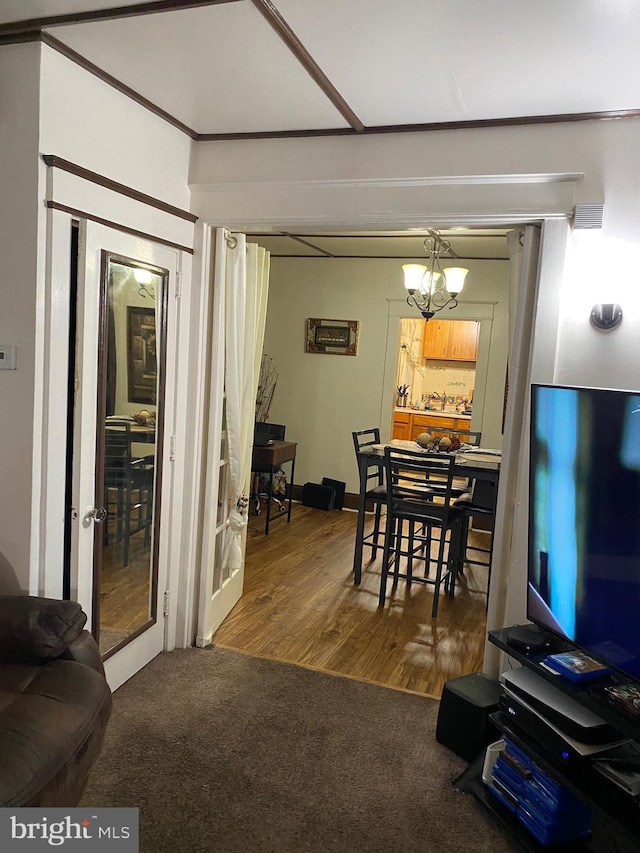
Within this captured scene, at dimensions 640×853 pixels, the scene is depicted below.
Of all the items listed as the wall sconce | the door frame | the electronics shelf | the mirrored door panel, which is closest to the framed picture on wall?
the mirrored door panel

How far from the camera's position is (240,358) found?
10.9ft

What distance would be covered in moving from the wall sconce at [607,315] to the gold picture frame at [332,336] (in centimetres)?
392

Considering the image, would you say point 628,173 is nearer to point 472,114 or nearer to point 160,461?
point 472,114

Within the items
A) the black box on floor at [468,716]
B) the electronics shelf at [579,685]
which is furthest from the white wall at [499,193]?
the electronics shelf at [579,685]

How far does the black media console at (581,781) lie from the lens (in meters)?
1.68

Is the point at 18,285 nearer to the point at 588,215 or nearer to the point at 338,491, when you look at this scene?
the point at 588,215

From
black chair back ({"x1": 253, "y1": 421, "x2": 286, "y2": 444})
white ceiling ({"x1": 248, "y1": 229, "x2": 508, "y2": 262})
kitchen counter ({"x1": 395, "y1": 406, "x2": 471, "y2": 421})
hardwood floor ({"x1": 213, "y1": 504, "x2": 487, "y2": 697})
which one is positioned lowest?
hardwood floor ({"x1": 213, "y1": 504, "x2": 487, "y2": 697})

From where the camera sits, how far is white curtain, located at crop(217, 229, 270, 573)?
10.4 feet

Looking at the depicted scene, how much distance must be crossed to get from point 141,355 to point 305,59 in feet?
4.32

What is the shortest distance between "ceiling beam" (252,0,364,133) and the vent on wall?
37.9 inches

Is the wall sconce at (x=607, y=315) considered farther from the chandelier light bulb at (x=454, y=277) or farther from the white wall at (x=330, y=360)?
the white wall at (x=330, y=360)

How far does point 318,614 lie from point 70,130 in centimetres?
284

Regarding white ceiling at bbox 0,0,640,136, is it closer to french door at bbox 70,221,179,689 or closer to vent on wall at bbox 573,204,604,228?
vent on wall at bbox 573,204,604,228

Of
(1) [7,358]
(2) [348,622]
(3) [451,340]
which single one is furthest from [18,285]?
(3) [451,340]
